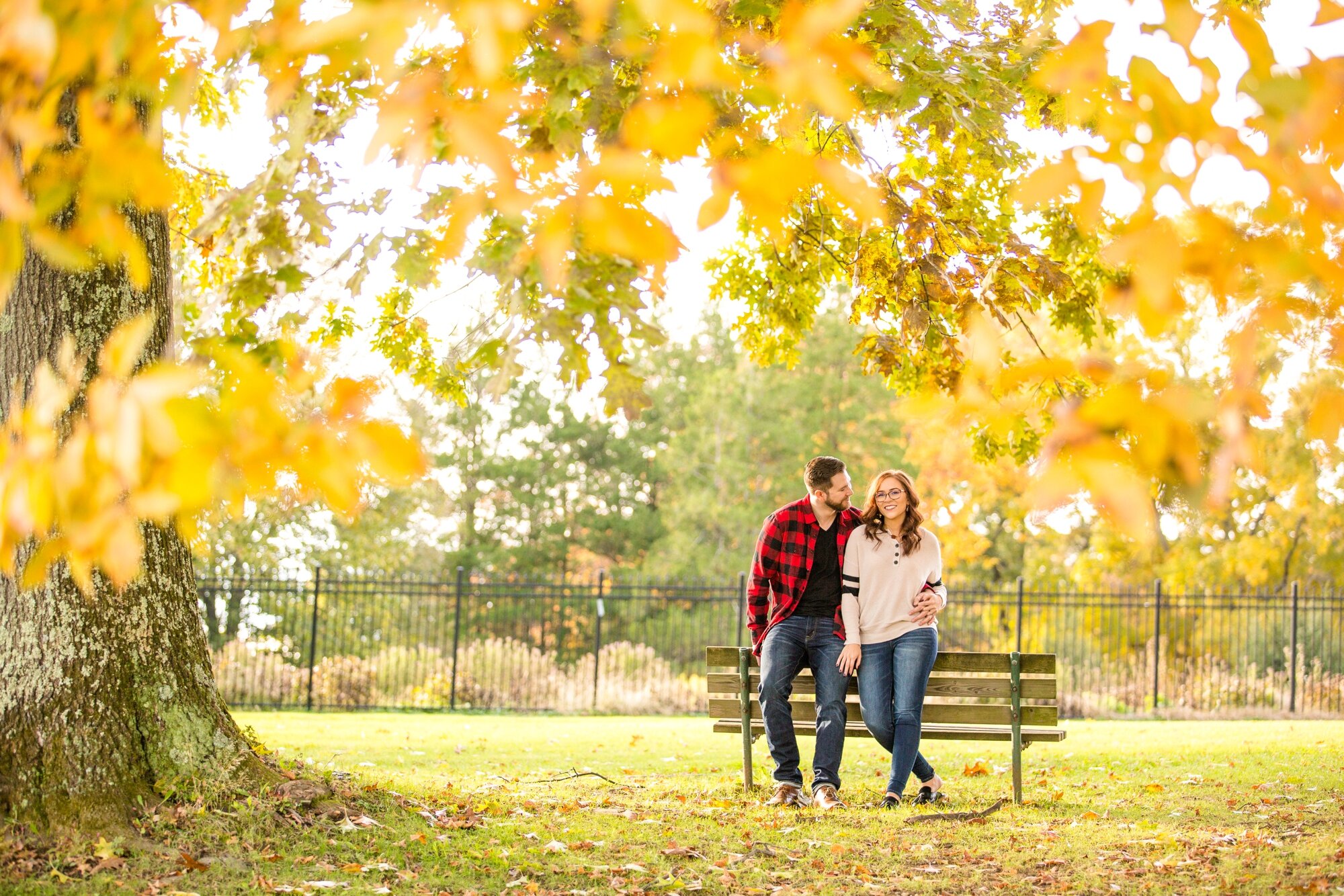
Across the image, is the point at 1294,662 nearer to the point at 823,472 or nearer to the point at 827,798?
the point at 827,798

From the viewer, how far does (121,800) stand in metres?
4.18

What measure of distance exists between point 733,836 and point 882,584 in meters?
1.46

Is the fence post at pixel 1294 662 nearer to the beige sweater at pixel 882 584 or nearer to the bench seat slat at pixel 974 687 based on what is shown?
the bench seat slat at pixel 974 687

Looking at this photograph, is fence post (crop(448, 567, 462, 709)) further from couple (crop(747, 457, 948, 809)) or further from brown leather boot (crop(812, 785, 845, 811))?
brown leather boot (crop(812, 785, 845, 811))

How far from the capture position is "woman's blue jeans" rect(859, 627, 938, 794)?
18.3 feet

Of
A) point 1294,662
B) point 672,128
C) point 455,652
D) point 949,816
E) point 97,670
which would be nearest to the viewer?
point 672,128

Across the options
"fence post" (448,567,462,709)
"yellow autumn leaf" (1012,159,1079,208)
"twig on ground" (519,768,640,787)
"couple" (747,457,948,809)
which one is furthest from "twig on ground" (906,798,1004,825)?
"fence post" (448,567,462,709)

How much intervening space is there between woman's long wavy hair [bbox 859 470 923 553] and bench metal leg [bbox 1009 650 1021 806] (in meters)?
0.78

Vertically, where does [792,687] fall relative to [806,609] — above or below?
below

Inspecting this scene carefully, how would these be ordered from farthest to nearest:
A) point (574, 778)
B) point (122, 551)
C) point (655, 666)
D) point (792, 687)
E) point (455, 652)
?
point (655, 666), point (455, 652), point (574, 778), point (792, 687), point (122, 551)

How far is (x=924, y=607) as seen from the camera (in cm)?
558

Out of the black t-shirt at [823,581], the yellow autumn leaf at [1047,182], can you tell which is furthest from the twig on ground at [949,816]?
the yellow autumn leaf at [1047,182]

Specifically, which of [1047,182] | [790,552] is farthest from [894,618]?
[1047,182]

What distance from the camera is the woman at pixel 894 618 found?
5.59m
